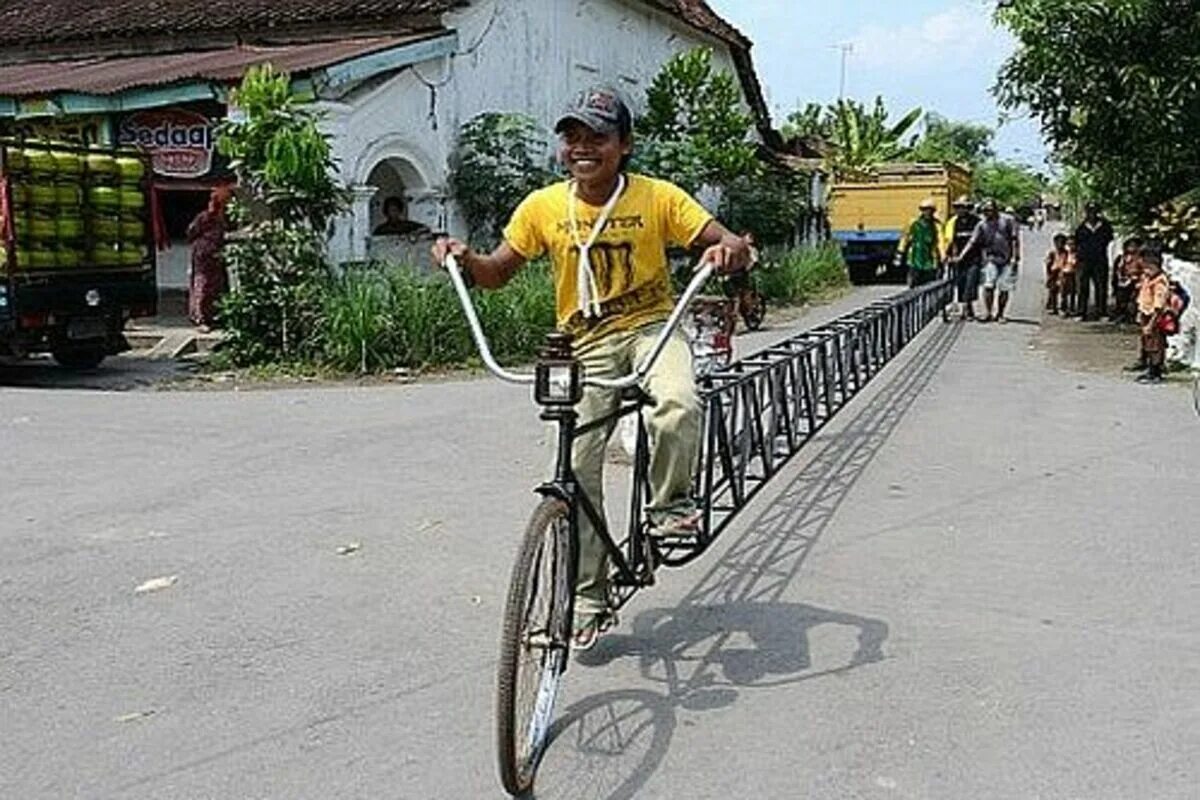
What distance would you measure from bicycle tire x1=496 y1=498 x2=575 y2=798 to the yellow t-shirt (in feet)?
2.97

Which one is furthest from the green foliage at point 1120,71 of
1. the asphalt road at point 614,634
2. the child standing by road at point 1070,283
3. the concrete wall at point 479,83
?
the asphalt road at point 614,634

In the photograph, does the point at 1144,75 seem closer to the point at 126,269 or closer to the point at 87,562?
the point at 126,269

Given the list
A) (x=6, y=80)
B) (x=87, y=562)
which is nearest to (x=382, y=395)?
(x=87, y=562)

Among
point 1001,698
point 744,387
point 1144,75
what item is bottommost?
point 1001,698

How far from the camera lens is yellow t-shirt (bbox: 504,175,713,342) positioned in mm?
4551

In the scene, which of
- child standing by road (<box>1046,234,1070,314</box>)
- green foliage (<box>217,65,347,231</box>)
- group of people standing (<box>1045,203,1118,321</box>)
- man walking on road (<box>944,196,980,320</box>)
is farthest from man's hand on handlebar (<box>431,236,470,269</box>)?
child standing by road (<box>1046,234,1070,314</box>)

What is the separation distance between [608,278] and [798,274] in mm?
19210

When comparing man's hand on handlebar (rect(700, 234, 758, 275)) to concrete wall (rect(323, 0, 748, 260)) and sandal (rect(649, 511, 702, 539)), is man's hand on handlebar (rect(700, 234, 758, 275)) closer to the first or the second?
sandal (rect(649, 511, 702, 539))

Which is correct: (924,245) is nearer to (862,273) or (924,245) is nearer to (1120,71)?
(1120,71)

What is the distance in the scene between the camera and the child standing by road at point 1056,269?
20.8 m

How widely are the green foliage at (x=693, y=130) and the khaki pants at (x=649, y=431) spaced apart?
50.3ft

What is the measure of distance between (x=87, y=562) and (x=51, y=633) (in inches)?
41.1

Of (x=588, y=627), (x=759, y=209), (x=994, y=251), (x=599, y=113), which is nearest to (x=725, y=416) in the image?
(x=588, y=627)

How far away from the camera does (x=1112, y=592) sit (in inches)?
222
